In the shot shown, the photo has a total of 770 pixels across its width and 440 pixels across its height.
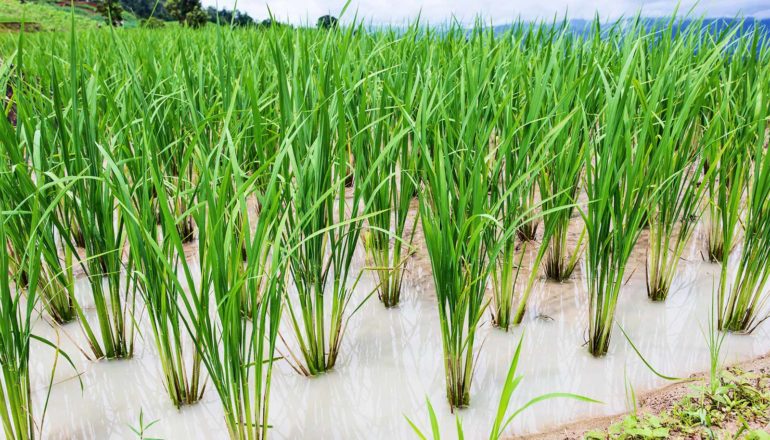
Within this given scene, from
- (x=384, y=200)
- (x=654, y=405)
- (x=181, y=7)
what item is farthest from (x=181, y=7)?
(x=654, y=405)

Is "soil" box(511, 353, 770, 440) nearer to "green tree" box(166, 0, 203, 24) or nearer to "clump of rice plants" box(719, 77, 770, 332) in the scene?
"clump of rice plants" box(719, 77, 770, 332)

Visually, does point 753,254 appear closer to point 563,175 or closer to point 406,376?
point 563,175

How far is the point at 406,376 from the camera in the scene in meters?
1.37

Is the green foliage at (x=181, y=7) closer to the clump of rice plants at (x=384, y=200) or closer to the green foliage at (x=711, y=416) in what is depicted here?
the clump of rice plants at (x=384, y=200)

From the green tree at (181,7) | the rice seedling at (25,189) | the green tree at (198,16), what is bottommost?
the rice seedling at (25,189)

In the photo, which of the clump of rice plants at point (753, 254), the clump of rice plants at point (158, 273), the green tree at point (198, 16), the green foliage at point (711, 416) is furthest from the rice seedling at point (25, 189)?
the green tree at point (198, 16)

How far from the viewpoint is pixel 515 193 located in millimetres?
1405

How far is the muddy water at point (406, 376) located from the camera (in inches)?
48.5

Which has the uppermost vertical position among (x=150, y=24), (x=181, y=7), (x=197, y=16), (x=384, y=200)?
(x=181, y=7)

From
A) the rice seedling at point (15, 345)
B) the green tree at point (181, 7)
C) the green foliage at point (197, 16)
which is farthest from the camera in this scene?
the green tree at point (181, 7)

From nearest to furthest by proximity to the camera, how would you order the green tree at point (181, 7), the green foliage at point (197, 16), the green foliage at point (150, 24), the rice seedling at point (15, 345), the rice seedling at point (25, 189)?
the rice seedling at point (15, 345) → the rice seedling at point (25, 189) → the green foliage at point (150, 24) → the green foliage at point (197, 16) → the green tree at point (181, 7)

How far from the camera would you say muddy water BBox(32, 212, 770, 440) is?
123cm

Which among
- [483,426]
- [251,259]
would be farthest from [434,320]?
[251,259]

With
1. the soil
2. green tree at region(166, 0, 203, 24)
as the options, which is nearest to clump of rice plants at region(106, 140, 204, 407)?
the soil
